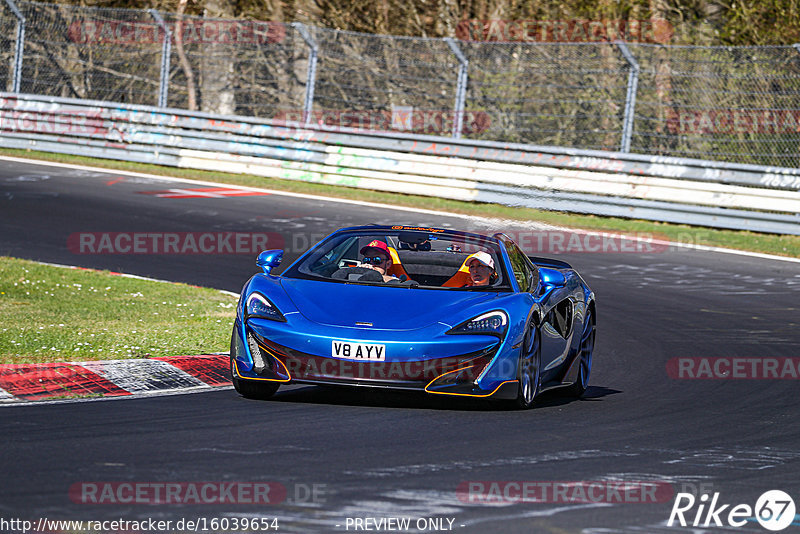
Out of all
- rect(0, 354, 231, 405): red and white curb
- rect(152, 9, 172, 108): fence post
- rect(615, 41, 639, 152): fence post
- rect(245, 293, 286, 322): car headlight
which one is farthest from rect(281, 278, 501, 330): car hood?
rect(152, 9, 172, 108): fence post

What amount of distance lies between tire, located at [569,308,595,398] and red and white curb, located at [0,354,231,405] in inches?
94.3

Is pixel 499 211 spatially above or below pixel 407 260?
below

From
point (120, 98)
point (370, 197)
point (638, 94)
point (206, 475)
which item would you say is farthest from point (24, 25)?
point (206, 475)

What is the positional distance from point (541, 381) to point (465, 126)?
14.5m

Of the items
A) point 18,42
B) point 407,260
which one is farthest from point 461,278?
point 18,42

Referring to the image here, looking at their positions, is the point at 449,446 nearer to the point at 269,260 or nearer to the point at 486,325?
the point at 486,325

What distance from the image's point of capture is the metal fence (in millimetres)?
19578

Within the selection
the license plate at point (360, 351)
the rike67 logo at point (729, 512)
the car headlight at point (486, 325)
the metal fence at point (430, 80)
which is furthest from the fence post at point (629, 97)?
the rike67 logo at point (729, 512)

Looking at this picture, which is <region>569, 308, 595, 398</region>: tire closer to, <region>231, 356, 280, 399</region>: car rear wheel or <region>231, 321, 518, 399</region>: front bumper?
<region>231, 321, 518, 399</region>: front bumper

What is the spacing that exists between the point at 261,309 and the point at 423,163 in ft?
45.8

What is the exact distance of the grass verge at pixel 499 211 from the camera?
18344 mm

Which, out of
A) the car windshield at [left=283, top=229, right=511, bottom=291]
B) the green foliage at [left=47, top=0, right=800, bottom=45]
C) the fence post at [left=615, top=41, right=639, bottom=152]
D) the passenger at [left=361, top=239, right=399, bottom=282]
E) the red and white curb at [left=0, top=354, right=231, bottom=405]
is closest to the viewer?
the red and white curb at [left=0, top=354, right=231, bottom=405]

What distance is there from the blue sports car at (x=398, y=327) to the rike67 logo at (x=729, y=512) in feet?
6.66

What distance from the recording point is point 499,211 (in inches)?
798
